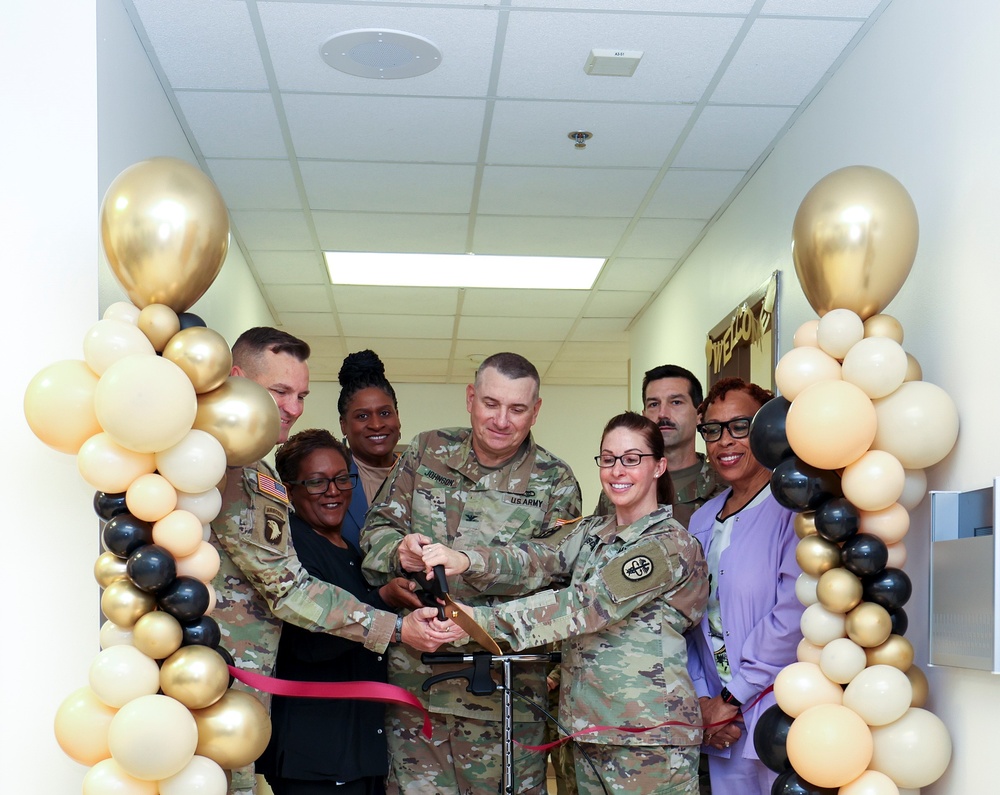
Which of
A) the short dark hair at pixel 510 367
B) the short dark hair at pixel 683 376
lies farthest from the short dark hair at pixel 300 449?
the short dark hair at pixel 683 376

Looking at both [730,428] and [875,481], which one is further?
[730,428]

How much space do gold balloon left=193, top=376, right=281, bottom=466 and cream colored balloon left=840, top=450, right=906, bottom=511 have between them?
4.47 ft

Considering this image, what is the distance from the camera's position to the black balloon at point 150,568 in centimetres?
230

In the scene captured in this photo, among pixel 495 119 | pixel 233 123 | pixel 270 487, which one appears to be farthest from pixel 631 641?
pixel 233 123

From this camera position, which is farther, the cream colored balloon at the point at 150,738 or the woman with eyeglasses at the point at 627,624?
the woman with eyeglasses at the point at 627,624

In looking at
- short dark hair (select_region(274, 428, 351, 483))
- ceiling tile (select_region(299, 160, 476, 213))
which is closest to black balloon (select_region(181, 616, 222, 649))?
short dark hair (select_region(274, 428, 351, 483))

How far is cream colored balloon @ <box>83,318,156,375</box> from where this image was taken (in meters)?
2.36

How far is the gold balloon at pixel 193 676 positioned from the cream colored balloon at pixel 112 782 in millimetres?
183

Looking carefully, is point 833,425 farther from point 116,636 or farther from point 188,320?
point 116,636

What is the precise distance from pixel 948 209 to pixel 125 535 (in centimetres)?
212

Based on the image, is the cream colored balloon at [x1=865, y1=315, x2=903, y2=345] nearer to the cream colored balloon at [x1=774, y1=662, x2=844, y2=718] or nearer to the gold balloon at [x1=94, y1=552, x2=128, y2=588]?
the cream colored balloon at [x1=774, y1=662, x2=844, y2=718]

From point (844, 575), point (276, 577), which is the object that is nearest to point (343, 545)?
point (276, 577)

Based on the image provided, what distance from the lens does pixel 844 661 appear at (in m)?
2.43

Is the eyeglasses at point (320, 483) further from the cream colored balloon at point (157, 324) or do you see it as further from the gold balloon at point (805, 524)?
the gold balloon at point (805, 524)
